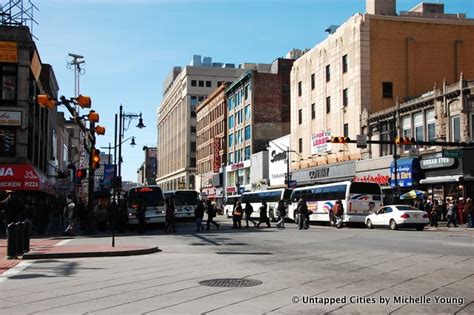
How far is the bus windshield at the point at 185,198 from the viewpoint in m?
47.3

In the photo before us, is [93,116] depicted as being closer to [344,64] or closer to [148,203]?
[148,203]

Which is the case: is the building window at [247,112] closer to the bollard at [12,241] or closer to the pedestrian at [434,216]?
the pedestrian at [434,216]

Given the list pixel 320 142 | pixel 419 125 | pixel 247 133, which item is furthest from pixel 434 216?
pixel 247 133

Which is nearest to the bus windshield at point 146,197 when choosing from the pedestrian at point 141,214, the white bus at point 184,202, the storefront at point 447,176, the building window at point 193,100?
the pedestrian at point 141,214

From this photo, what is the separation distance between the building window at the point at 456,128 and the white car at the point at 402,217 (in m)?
8.97

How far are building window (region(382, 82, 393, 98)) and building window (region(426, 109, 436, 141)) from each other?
Result: 821cm

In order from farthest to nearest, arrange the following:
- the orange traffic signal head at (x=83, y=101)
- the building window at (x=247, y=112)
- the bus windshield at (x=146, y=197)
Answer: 1. the building window at (x=247, y=112)
2. the bus windshield at (x=146, y=197)
3. the orange traffic signal head at (x=83, y=101)

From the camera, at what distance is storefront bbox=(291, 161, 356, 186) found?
52562 millimetres

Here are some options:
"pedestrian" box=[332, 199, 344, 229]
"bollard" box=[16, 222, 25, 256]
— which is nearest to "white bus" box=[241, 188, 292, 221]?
"pedestrian" box=[332, 199, 344, 229]

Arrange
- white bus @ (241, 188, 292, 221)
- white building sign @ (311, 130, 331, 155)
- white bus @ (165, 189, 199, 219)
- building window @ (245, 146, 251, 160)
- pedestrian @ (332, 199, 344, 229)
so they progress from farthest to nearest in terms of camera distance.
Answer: building window @ (245, 146, 251, 160) < white building sign @ (311, 130, 331, 155) < white bus @ (241, 188, 292, 221) < white bus @ (165, 189, 199, 219) < pedestrian @ (332, 199, 344, 229)

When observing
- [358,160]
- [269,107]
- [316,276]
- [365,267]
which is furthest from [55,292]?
[269,107]

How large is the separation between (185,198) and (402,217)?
20.0 metres

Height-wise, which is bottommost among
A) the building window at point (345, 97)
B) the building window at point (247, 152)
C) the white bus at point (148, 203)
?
the white bus at point (148, 203)

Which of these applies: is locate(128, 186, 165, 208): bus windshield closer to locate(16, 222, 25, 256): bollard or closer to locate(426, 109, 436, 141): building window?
locate(16, 222, 25, 256): bollard
